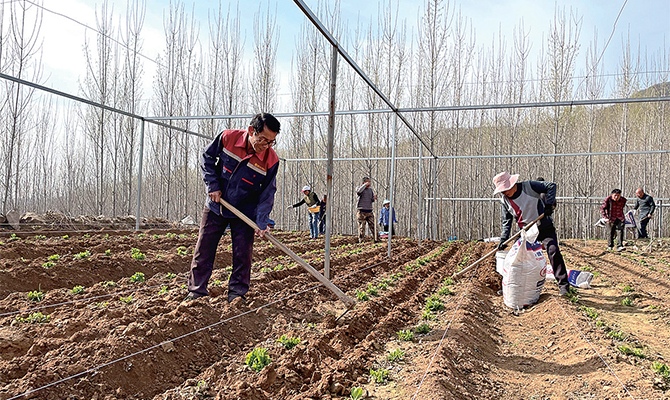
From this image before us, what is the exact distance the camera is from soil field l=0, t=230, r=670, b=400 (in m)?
2.68

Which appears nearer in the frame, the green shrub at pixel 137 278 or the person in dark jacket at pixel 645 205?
the green shrub at pixel 137 278

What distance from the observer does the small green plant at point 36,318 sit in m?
3.54

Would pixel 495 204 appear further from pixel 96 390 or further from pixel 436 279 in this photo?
pixel 96 390

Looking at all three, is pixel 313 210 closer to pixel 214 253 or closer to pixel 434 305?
pixel 434 305

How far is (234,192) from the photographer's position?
14.0 feet

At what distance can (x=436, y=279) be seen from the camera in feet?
22.8

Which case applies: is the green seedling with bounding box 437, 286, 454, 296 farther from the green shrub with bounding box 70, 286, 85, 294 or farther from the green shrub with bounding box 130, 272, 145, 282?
the green shrub with bounding box 70, 286, 85, 294

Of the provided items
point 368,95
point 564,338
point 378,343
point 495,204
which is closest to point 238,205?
point 378,343

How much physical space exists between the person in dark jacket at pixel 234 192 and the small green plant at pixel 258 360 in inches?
51.3

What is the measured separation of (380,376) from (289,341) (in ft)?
2.74

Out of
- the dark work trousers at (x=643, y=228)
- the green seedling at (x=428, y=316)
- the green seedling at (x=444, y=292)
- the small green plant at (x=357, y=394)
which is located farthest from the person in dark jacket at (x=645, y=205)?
the small green plant at (x=357, y=394)

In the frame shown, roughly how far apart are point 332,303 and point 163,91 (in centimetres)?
1742

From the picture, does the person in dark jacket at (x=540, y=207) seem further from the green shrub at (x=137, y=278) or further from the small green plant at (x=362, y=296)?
the green shrub at (x=137, y=278)

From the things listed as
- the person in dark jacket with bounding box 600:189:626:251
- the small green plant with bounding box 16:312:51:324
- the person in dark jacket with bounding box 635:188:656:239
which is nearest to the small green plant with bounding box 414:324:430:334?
the small green plant with bounding box 16:312:51:324
